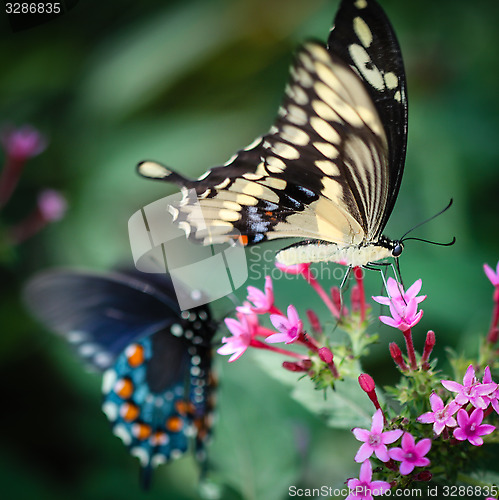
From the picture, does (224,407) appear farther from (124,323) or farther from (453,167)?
(453,167)

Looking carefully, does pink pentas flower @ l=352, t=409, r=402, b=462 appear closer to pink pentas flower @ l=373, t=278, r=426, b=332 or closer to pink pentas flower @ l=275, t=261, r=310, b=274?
pink pentas flower @ l=373, t=278, r=426, b=332

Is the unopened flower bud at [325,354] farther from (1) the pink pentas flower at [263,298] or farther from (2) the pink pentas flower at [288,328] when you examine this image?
(1) the pink pentas flower at [263,298]

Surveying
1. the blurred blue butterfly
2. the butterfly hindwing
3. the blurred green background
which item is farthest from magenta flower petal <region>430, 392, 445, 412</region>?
the blurred blue butterfly

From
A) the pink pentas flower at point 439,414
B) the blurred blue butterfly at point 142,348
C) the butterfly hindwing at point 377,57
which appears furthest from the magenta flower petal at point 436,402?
the blurred blue butterfly at point 142,348

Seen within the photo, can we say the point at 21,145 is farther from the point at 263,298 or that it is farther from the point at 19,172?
the point at 263,298

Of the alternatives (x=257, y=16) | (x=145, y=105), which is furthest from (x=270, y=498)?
(x=257, y=16)
